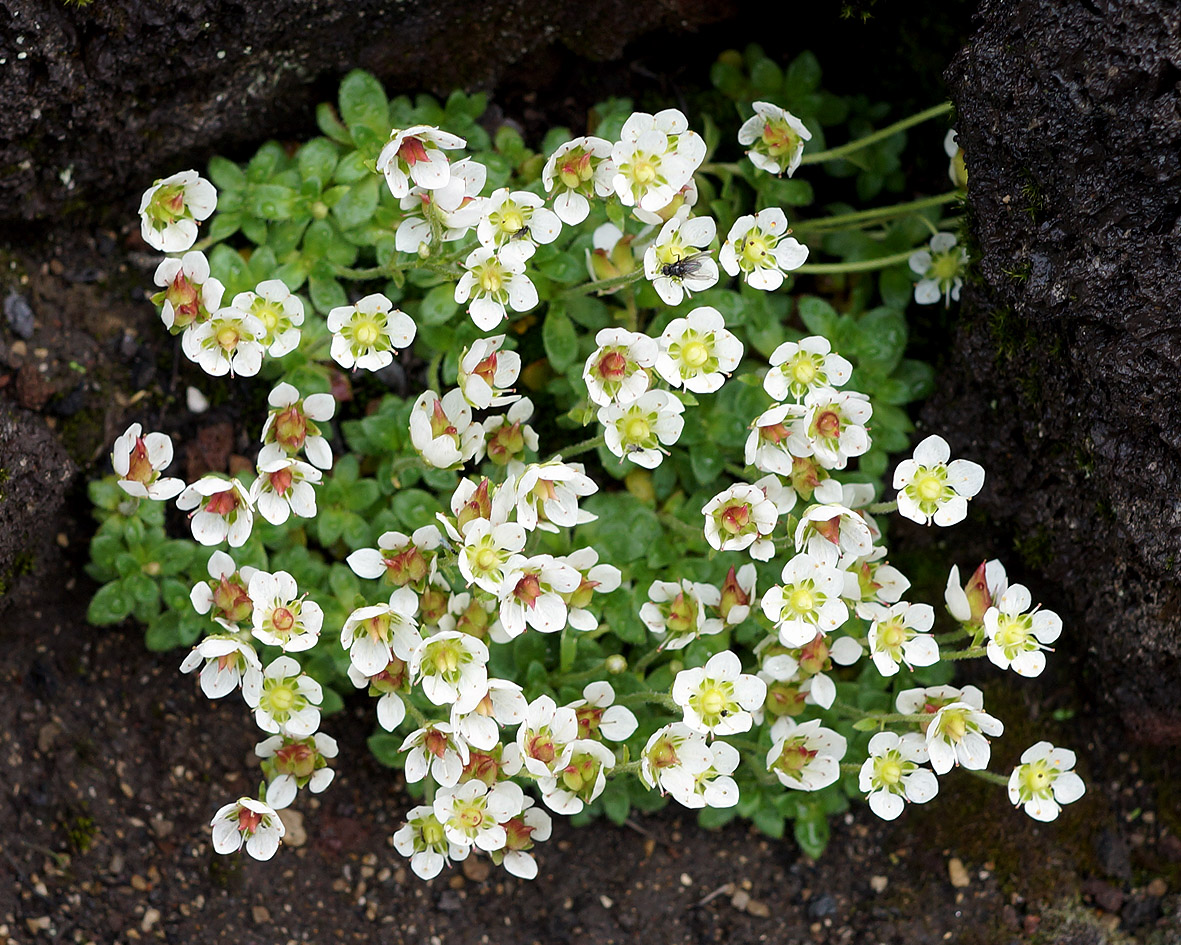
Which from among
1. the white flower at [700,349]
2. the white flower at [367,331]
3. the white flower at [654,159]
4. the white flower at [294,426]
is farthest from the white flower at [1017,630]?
the white flower at [294,426]

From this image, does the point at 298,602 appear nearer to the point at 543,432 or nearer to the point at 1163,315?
the point at 543,432

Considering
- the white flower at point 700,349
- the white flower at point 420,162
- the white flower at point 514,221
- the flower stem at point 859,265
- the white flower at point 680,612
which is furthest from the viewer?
the flower stem at point 859,265

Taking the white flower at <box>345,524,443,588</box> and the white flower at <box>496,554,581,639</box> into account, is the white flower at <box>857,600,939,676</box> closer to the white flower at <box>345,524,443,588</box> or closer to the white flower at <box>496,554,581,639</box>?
the white flower at <box>496,554,581,639</box>

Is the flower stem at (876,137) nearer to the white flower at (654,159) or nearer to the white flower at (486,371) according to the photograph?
the white flower at (654,159)

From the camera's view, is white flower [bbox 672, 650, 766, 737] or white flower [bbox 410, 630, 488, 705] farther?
white flower [bbox 672, 650, 766, 737]

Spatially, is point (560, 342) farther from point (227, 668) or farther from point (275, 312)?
point (227, 668)

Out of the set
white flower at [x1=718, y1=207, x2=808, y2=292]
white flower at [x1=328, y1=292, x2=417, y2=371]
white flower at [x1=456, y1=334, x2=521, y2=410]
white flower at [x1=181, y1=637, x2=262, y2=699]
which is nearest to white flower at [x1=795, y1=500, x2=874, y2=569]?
white flower at [x1=718, y1=207, x2=808, y2=292]

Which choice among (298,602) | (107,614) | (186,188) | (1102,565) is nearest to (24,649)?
(107,614)
